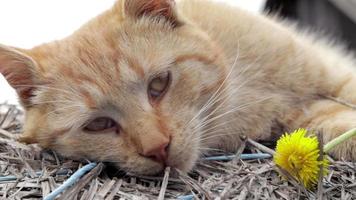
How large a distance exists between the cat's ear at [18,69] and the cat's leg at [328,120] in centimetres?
98

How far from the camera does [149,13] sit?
2.01m

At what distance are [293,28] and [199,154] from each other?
48.1 inches

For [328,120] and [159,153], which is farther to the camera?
[328,120]

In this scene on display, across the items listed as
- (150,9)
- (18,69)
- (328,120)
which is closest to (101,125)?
(18,69)

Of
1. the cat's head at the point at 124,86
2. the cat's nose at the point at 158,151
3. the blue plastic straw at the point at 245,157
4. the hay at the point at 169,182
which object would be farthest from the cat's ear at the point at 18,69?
the blue plastic straw at the point at 245,157

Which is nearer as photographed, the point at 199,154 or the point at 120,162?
the point at 120,162

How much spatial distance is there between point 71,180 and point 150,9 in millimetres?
762

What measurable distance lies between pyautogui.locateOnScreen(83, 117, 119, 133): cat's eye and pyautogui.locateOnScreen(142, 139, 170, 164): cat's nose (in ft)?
0.59

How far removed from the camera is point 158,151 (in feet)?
5.46

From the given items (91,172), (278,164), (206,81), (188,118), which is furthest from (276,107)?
(91,172)

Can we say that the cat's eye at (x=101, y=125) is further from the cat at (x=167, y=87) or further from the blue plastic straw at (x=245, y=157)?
the blue plastic straw at (x=245, y=157)

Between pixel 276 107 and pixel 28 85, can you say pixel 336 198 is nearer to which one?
A: pixel 276 107

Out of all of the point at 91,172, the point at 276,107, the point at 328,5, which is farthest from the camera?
the point at 328,5

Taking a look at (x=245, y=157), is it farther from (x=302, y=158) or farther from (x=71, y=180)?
(x=71, y=180)
